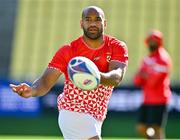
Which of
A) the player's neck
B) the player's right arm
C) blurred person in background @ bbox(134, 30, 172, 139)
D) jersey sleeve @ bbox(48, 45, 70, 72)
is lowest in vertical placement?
blurred person in background @ bbox(134, 30, 172, 139)

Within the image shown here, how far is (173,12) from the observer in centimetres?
2162

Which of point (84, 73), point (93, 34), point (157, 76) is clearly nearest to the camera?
point (84, 73)

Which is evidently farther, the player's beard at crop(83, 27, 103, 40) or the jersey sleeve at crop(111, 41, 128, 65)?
the jersey sleeve at crop(111, 41, 128, 65)

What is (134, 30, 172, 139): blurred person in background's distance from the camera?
12141mm

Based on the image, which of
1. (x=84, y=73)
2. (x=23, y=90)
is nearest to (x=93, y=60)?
(x=23, y=90)

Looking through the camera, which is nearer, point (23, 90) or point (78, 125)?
point (23, 90)

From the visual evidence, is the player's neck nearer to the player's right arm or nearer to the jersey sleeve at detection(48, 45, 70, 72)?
the jersey sleeve at detection(48, 45, 70, 72)

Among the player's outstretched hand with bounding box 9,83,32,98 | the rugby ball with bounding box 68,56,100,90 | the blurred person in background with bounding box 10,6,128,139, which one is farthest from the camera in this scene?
the blurred person in background with bounding box 10,6,128,139

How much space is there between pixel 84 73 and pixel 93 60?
92cm

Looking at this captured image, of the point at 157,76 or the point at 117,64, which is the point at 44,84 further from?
the point at 157,76

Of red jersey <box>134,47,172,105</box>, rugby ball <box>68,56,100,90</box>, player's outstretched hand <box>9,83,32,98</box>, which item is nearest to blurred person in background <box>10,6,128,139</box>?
player's outstretched hand <box>9,83,32,98</box>

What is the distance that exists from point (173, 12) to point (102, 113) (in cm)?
1553

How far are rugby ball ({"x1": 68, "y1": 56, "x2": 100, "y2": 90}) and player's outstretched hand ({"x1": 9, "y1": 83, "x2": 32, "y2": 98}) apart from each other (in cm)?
68

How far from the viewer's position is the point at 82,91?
21.0 feet
